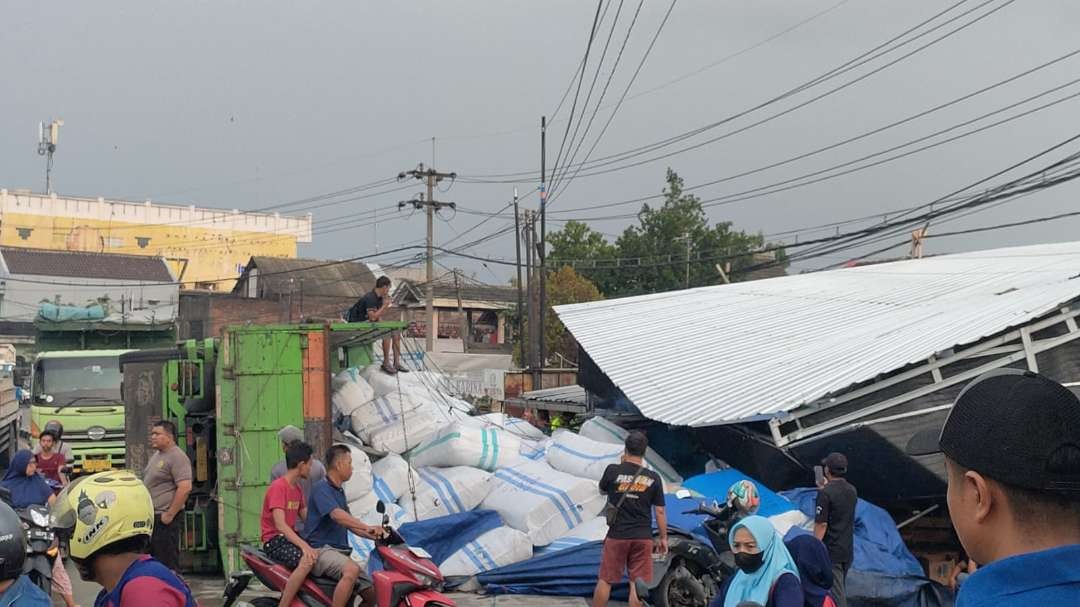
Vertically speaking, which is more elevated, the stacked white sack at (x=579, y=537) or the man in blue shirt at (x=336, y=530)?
the man in blue shirt at (x=336, y=530)

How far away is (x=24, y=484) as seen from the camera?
873 cm

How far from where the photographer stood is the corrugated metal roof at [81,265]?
4897 cm

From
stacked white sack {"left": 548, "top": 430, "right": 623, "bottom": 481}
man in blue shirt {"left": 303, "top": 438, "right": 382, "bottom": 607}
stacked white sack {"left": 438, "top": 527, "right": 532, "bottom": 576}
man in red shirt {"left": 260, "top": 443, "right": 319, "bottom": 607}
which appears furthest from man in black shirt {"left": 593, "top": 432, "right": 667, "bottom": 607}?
stacked white sack {"left": 548, "top": 430, "right": 623, "bottom": 481}

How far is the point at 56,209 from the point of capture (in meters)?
66.1

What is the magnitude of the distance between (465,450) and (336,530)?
4702 mm

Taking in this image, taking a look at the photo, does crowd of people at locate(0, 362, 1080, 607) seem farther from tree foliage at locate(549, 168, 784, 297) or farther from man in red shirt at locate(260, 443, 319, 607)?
tree foliage at locate(549, 168, 784, 297)

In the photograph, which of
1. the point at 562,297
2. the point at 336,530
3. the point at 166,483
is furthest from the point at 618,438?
the point at 562,297

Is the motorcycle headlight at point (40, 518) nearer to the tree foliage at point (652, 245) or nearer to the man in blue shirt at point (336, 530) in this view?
the man in blue shirt at point (336, 530)

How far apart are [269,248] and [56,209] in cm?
1356

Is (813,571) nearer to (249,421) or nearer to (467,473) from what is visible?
(467,473)

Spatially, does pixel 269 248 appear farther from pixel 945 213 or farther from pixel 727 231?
pixel 945 213

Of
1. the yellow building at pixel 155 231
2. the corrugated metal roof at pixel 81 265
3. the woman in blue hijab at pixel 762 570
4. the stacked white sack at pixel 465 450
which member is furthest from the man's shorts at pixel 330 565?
the yellow building at pixel 155 231

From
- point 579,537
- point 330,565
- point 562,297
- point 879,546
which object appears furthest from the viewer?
point 562,297

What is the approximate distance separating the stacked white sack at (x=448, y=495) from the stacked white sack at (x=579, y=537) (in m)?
1.09
